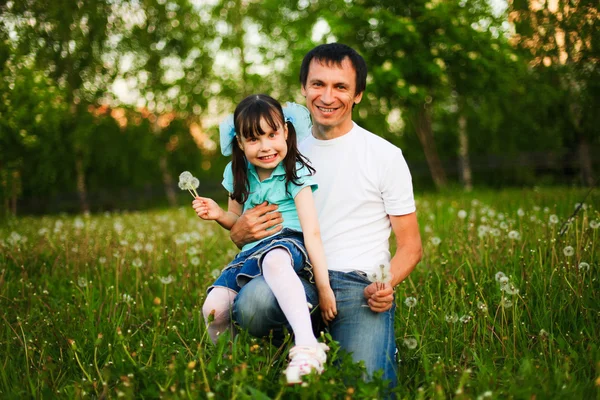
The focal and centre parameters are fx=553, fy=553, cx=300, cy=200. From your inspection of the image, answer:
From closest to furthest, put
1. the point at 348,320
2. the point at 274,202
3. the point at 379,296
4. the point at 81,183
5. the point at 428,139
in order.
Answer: the point at 379,296 < the point at 348,320 < the point at 274,202 < the point at 428,139 < the point at 81,183

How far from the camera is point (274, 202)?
2.90 m

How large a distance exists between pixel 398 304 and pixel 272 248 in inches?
48.8

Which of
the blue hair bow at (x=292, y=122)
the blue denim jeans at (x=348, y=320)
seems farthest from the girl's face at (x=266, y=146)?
the blue denim jeans at (x=348, y=320)

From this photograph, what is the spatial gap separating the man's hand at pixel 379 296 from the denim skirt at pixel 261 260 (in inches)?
12.5

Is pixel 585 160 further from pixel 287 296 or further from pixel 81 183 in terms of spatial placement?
pixel 81 183

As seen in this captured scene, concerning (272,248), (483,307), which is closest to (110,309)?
(272,248)

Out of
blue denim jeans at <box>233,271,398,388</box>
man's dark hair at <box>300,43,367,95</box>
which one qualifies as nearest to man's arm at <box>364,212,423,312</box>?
blue denim jeans at <box>233,271,398,388</box>

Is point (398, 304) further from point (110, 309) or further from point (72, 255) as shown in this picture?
point (72, 255)

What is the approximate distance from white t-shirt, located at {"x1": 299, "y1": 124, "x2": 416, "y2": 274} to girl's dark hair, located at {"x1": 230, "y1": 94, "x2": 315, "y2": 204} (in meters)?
→ 0.18

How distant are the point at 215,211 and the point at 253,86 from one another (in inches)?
722

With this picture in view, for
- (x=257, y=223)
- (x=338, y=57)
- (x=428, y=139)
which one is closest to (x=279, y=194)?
(x=257, y=223)

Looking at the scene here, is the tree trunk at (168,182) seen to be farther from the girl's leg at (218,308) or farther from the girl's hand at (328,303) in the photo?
the girl's hand at (328,303)

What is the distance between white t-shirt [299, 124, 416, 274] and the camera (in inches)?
116

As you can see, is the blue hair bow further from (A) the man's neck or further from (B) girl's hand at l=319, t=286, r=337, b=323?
(B) girl's hand at l=319, t=286, r=337, b=323
